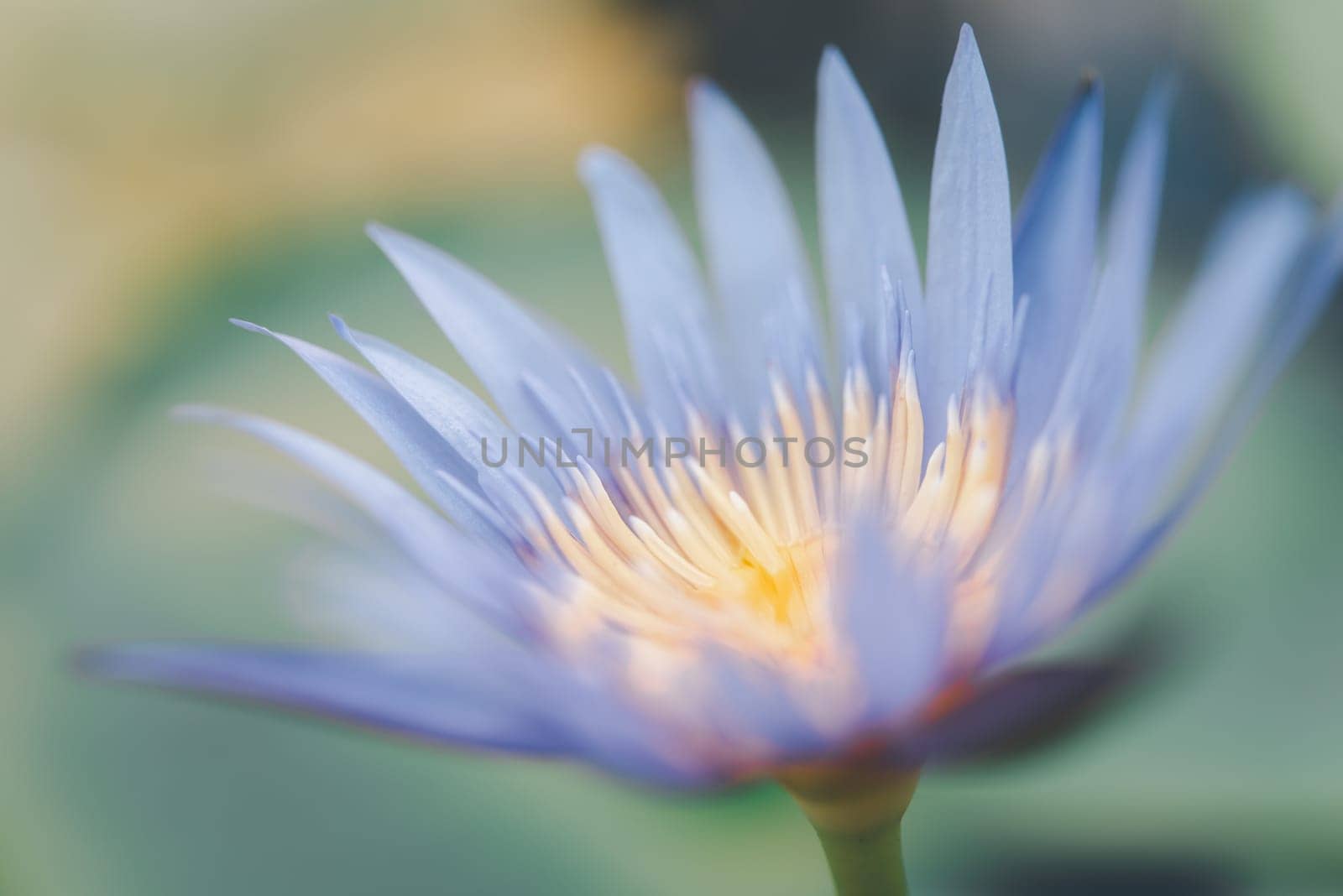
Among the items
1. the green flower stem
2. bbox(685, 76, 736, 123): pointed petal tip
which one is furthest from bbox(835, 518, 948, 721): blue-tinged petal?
A: bbox(685, 76, 736, 123): pointed petal tip

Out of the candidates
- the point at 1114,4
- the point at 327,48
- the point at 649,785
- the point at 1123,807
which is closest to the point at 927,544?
the point at 649,785

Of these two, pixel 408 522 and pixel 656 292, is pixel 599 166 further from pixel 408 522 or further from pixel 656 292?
pixel 408 522

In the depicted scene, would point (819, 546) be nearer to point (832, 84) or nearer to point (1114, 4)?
point (832, 84)

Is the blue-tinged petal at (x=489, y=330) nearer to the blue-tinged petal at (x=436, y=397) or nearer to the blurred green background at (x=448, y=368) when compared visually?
the blue-tinged petal at (x=436, y=397)

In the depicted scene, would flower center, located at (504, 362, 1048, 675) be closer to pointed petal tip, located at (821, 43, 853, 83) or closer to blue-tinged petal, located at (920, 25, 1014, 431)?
blue-tinged petal, located at (920, 25, 1014, 431)

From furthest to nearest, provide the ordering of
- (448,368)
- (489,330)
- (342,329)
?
(448,368) < (489,330) < (342,329)

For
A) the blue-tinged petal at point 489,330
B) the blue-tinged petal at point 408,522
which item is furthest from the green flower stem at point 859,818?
the blue-tinged petal at point 489,330

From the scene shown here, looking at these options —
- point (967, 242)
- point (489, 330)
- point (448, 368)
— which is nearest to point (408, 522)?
point (489, 330)
